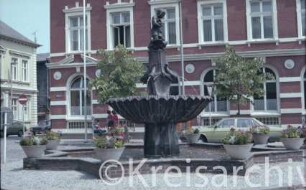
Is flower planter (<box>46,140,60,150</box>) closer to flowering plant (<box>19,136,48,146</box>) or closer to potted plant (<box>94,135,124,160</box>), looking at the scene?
flowering plant (<box>19,136,48,146</box>)

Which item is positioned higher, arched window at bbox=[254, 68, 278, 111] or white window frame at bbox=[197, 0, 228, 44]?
white window frame at bbox=[197, 0, 228, 44]

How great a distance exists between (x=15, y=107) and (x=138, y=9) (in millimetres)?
21582

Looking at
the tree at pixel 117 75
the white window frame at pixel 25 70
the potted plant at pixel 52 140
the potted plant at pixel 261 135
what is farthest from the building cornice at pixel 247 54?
the white window frame at pixel 25 70

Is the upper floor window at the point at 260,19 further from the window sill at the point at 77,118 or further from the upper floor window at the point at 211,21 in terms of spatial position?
the window sill at the point at 77,118

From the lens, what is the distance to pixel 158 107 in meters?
12.7

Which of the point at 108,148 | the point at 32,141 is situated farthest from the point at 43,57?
the point at 108,148

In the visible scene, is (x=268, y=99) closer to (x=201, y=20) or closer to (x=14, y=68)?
(x=201, y=20)

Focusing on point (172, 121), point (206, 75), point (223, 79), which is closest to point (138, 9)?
point (206, 75)

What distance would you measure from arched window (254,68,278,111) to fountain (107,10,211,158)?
17262 mm

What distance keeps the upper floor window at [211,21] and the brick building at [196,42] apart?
7 cm

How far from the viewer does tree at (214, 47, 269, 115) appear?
27.5 metres

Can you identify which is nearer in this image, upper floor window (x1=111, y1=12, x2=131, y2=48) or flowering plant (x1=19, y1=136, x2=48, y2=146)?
flowering plant (x1=19, y1=136, x2=48, y2=146)

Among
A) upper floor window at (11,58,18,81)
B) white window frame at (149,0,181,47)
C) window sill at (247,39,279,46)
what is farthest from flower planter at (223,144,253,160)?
upper floor window at (11,58,18,81)

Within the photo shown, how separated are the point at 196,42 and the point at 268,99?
20.7ft
